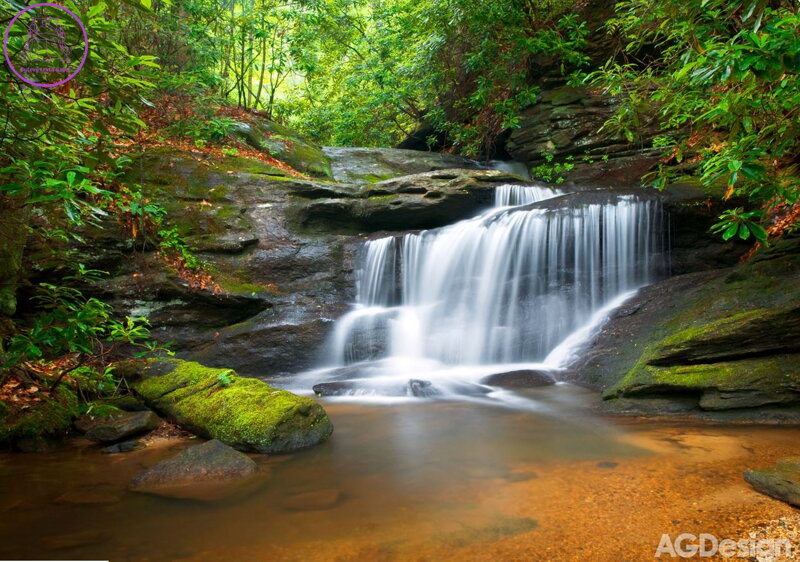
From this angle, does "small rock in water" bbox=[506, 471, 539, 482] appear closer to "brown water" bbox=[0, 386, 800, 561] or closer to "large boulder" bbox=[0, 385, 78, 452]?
"brown water" bbox=[0, 386, 800, 561]

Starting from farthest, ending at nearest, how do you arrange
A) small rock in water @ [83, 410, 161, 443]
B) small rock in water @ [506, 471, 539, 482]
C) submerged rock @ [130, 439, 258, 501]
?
small rock in water @ [83, 410, 161, 443] < small rock in water @ [506, 471, 539, 482] < submerged rock @ [130, 439, 258, 501]

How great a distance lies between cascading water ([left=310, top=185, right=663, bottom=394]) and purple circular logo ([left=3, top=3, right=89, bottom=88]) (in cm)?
577

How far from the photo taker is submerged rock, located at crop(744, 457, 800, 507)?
8.43 feet

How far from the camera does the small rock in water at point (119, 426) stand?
4195mm

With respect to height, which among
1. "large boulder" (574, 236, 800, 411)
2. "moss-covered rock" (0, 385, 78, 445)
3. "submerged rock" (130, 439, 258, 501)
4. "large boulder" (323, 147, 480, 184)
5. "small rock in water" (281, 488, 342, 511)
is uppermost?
"large boulder" (323, 147, 480, 184)

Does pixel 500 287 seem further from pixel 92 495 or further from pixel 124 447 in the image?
pixel 92 495

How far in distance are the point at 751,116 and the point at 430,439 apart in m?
3.94

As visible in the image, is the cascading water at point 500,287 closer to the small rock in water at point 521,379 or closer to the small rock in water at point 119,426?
the small rock in water at point 521,379

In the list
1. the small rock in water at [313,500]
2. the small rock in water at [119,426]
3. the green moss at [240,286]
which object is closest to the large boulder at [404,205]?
the green moss at [240,286]

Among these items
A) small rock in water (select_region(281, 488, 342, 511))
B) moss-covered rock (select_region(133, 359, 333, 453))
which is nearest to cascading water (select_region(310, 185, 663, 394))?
moss-covered rock (select_region(133, 359, 333, 453))

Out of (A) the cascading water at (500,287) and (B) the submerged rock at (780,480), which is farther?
(A) the cascading water at (500,287)

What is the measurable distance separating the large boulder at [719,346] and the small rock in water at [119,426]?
4.76 meters

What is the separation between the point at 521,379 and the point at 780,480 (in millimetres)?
4017

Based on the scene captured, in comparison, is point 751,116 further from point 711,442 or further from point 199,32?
point 199,32
